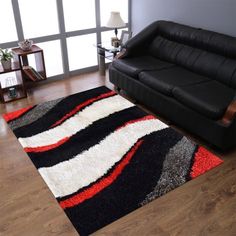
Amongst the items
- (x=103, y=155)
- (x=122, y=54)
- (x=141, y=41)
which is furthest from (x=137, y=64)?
(x=103, y=155)

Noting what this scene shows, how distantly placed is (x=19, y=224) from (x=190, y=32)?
2.86m

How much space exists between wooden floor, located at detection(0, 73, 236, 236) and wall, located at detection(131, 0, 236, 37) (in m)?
1.70

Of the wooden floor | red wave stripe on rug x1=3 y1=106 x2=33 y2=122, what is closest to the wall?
the wooden floor

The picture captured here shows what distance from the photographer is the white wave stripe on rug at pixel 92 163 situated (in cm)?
252

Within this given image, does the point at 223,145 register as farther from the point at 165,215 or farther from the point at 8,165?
the point at 8,165

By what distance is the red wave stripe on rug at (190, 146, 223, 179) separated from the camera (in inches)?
104

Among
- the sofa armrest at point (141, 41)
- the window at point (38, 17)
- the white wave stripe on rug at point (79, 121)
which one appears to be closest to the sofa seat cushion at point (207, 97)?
the white wave stripe on rug at point (79, 121)

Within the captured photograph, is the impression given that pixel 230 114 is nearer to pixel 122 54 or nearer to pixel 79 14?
pixel 122 54

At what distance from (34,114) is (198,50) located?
212cm

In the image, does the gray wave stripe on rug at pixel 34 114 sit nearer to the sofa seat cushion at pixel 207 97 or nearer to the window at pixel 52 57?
the window at pixel 52 57

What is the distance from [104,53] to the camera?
14.8 feet

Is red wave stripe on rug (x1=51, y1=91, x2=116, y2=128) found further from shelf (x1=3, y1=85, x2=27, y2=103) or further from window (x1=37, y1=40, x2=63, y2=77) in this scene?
window (x1=37, y1=40, x2=63, y2=77)

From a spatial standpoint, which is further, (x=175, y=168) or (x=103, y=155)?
(x=103, y=155)

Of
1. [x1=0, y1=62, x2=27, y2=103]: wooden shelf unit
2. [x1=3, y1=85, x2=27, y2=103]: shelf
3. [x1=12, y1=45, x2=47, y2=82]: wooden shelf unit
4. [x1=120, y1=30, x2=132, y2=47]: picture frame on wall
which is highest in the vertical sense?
[x1=120, y1=30, x2=132, y2=47]: picture frame on wall
